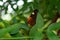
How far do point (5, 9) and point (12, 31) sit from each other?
365 mm

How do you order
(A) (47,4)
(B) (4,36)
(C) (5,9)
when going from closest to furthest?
(B) (4,36), (C) (5,9), (A) (47,4)

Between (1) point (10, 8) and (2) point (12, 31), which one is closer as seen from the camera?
(2) point (12, 31)

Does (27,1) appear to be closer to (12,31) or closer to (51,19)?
(51,19)

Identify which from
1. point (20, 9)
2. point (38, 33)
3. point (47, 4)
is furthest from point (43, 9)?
point (38, 33)

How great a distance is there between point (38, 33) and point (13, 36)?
7 cm

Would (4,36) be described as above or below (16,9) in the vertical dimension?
below

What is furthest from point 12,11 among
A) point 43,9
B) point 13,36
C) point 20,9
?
point 13,36

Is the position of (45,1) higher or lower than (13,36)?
higher

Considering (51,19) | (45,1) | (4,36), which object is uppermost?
(45,1)

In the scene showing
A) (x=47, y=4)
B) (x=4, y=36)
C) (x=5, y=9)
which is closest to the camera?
(x=4, y=36)

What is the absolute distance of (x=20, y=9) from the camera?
999 mm

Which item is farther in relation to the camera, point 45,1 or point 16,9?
Result: point 45,1

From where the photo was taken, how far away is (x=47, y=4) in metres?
1.06

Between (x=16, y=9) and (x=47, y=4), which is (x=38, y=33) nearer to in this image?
(x=16, y=9)
